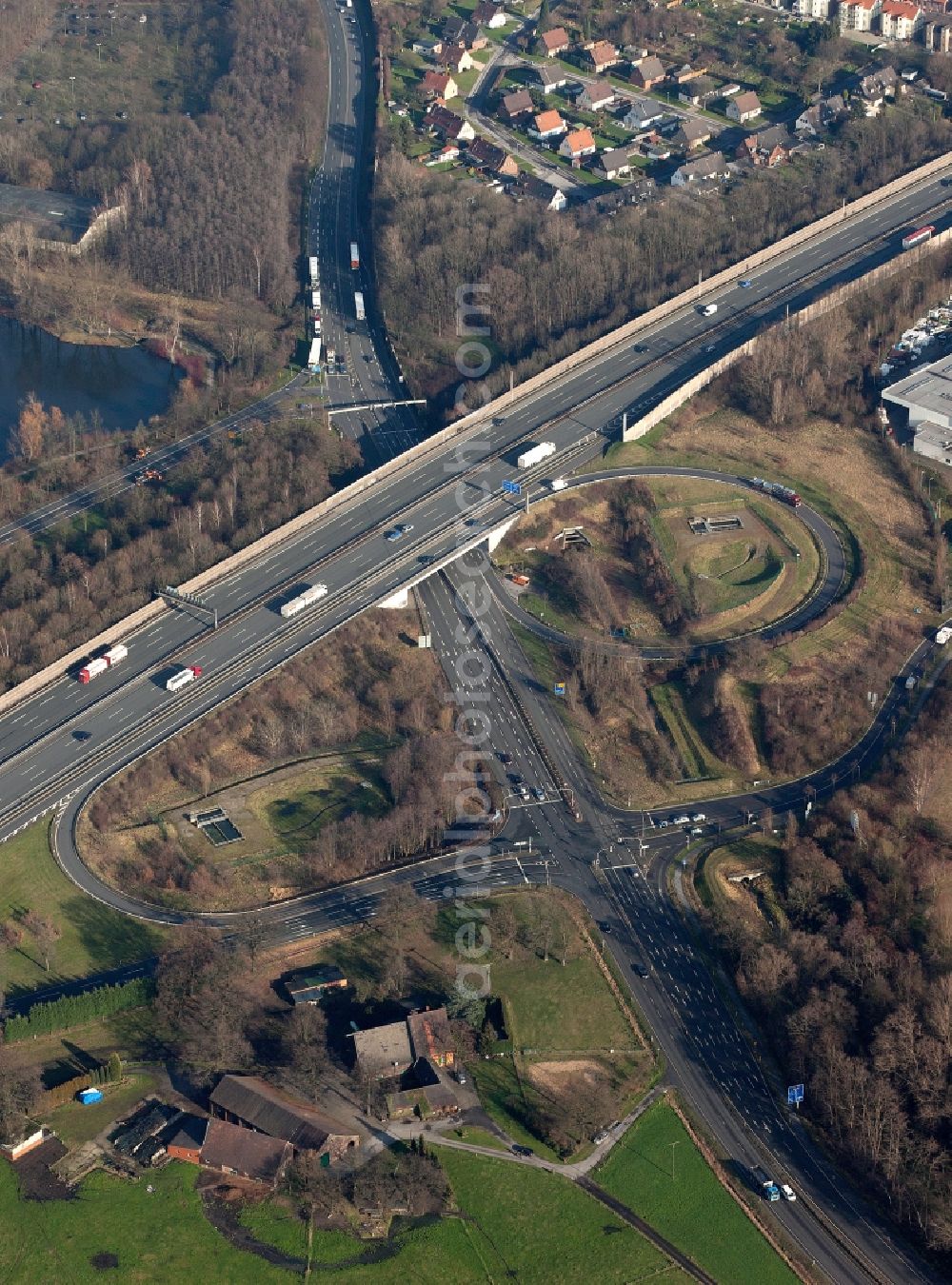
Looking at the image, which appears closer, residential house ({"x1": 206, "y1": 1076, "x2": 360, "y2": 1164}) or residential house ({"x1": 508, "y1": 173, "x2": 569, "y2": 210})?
residential house ({"x1": 206, "y1": 1076, "x2": 360, "y2": 1164})

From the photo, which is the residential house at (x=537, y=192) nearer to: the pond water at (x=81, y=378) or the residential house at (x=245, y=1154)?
the pond water at (x=81, y=378)

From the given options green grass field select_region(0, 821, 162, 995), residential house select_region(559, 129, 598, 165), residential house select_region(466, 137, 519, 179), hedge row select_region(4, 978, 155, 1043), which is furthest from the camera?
residential house select_region(559, 129, 598, 165)

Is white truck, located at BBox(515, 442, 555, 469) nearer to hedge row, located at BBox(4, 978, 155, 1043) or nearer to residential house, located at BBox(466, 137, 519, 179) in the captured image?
residential house, located at BBox(466, 137, 519, 179)

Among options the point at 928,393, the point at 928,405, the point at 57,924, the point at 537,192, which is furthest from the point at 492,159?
the point at 57,924

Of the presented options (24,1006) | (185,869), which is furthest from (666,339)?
(24,1006)

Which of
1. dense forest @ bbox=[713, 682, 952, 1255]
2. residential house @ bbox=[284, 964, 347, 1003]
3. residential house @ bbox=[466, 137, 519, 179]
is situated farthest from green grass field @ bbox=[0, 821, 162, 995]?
residential house @ bbox=[466, 137, 519, 179]
